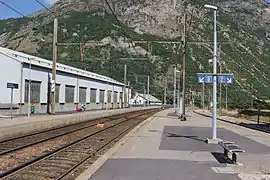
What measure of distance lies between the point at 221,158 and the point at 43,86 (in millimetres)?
41748

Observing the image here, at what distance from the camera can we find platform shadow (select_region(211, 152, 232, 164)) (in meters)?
12.6

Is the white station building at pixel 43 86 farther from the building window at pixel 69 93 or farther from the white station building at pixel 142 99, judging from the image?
the white station building at pixel 142 99

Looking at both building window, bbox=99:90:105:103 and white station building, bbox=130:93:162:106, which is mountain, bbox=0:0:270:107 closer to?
building window, bbox=99:90:105:103

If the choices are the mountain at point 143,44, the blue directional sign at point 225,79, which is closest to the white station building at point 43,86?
the mountain at point 143,44

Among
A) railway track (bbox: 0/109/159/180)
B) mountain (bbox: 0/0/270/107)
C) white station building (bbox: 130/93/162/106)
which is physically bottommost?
railway track (bbox: 0/109/159/180)

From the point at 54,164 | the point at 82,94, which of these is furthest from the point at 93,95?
the point at 54,164

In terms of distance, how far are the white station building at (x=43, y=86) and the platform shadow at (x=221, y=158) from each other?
30.1m

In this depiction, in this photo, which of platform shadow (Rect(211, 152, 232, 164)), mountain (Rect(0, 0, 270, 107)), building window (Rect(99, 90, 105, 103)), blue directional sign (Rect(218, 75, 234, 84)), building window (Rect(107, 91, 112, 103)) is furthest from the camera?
building window (Rect(107, 91, 112, 103))

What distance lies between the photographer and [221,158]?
13.4 meters

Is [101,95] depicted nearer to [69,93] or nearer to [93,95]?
[93,95]

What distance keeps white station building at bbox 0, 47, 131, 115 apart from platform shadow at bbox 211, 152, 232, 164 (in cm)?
3008

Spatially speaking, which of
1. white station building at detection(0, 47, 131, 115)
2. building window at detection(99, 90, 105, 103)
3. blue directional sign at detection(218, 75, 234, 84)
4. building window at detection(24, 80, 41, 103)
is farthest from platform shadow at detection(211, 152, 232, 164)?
building window at detection(99, 90, 105, 103)

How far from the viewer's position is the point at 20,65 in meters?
44.9

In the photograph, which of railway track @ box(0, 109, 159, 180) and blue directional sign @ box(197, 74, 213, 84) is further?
blue directional sign @ box(197, 74, 213, 84)
